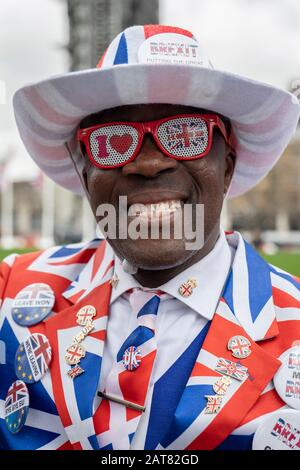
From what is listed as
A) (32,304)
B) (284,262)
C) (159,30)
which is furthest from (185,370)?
(284,262)

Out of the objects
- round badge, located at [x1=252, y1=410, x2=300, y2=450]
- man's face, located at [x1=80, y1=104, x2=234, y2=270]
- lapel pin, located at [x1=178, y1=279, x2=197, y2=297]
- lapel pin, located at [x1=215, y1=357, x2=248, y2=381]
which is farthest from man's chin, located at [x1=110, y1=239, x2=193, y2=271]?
round badge, located at [x1=252, y1=410, x2=300, y2=450]

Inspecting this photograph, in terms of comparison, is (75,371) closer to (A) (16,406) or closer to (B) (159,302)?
(A) (16,406)

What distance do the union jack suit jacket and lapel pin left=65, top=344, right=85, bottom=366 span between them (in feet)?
0.07

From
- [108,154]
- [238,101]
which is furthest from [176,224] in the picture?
[238,101]

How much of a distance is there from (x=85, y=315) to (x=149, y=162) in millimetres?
652

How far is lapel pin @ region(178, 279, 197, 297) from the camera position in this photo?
7.22 feet

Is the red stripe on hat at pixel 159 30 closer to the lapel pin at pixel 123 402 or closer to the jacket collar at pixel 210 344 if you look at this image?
the jacket collar at pixel 210 344

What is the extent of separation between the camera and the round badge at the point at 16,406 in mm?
2150

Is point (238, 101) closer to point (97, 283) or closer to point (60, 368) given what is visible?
point (97, 283)

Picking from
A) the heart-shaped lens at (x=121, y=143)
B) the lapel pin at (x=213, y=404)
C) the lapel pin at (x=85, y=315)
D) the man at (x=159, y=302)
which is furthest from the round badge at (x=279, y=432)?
the heart-shaped lens at (x=121, y=143)

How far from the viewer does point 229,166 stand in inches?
96.5

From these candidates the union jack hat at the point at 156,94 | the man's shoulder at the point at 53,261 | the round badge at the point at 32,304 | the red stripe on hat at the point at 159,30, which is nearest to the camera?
the union jack hat at the point at 156,94

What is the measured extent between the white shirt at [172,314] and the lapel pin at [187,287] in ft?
0.04
